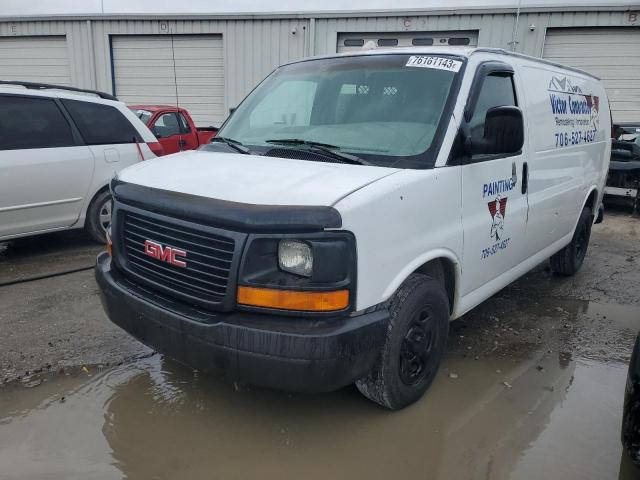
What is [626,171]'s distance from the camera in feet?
28.6

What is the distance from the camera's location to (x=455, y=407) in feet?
9.88

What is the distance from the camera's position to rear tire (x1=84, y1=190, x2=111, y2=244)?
5910 mm

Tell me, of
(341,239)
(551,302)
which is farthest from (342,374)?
(551,302)

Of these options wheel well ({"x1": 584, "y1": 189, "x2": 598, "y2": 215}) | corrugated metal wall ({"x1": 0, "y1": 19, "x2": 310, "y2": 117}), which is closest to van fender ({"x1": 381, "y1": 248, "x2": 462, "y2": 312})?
wheel well ({"x1": 584, "y1": 189, "x2": 598, "y2": 215})

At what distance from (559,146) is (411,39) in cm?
996

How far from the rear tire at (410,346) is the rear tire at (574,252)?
9.76 feet

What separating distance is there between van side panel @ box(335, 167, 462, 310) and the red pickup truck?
23.9 feet

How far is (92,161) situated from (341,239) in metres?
4.51

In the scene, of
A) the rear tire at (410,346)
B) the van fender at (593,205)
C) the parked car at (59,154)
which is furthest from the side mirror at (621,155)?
the parked car at (59,154)

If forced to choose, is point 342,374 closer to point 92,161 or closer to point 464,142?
point 464,142

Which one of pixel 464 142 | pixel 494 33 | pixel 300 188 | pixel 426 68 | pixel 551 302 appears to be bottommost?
pixel 551 302

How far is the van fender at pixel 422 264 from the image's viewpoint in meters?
2.50

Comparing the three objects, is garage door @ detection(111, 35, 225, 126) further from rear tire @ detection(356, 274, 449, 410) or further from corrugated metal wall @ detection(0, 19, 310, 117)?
rear tire @ detection(356, 274, 449, 410)


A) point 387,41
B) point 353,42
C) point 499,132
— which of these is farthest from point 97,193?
point 387,41
